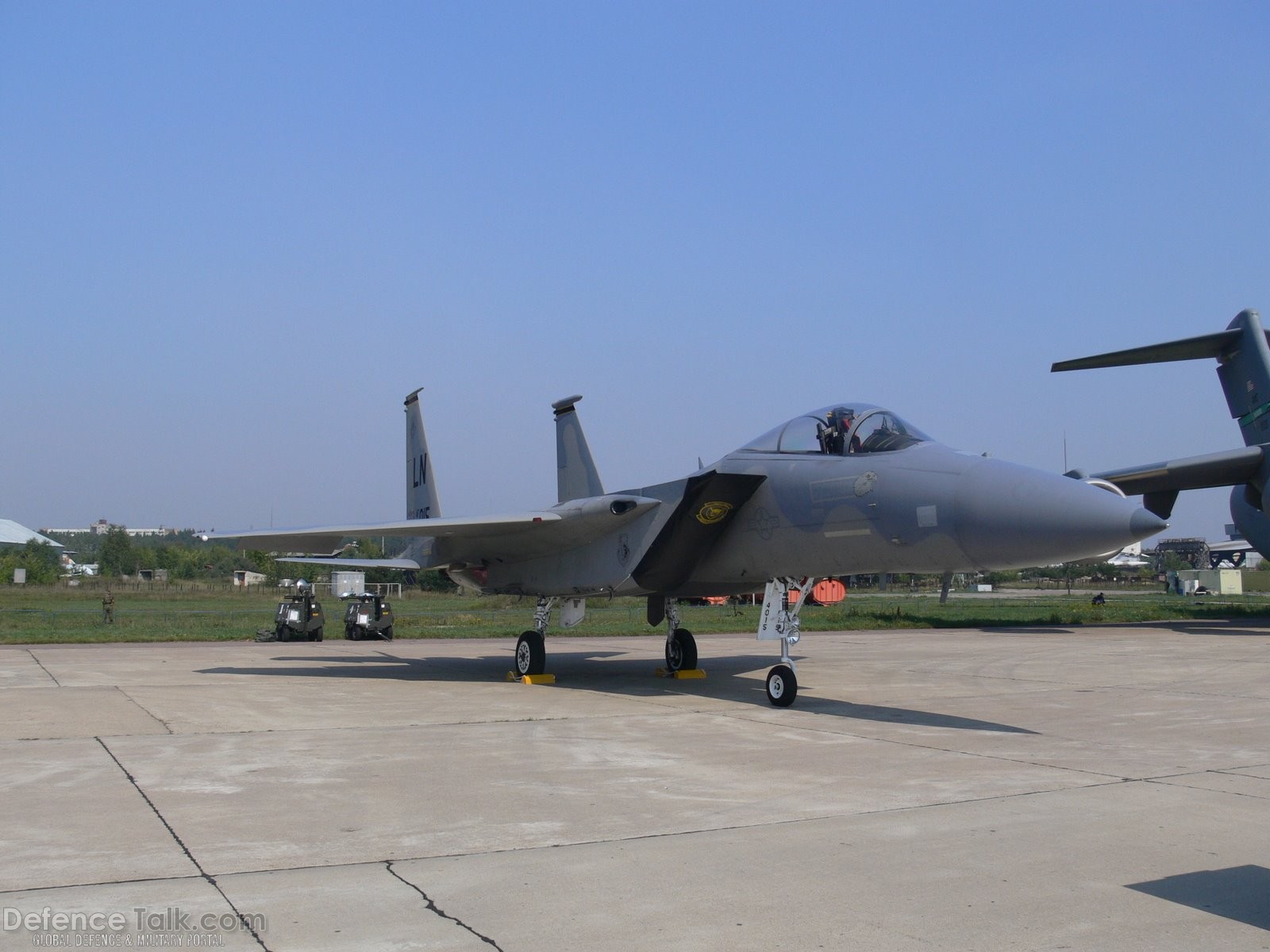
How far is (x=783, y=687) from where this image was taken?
10109 millimetres

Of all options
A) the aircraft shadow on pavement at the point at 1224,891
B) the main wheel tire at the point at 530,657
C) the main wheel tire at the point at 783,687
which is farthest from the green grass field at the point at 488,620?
the aircraft shadow on pavement at the point at 1224,891

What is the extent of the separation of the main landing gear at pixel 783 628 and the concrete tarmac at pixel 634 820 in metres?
0.24

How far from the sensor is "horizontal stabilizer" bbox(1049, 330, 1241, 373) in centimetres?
2611

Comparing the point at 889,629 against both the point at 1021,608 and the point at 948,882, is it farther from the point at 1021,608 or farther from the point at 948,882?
the point at 948,882

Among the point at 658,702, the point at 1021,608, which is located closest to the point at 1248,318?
the point at 1021,608

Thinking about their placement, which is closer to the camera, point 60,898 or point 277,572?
point 60,898

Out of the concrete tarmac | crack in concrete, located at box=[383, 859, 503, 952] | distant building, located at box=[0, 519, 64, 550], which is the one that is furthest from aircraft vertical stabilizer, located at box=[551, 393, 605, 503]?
distant building, located at box=[0, 519, 64, 550]

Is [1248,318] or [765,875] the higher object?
[1248,318]

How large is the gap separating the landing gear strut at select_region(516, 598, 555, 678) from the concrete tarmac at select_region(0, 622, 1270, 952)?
5.65 feet

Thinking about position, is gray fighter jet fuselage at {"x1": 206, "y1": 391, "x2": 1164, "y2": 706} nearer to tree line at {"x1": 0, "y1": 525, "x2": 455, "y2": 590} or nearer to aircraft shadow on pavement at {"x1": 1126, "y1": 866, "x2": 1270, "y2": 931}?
aircraft shadow on pavement at {"x1": 1126, "y1": 866, "x2": 1270, "y2": 931}

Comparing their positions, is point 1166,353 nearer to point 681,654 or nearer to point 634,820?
point 681,654

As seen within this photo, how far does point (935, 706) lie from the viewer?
1043 cm

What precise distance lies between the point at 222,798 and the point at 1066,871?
438 centimetres

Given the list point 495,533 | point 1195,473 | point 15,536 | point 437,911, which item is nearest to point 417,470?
point 495,533
